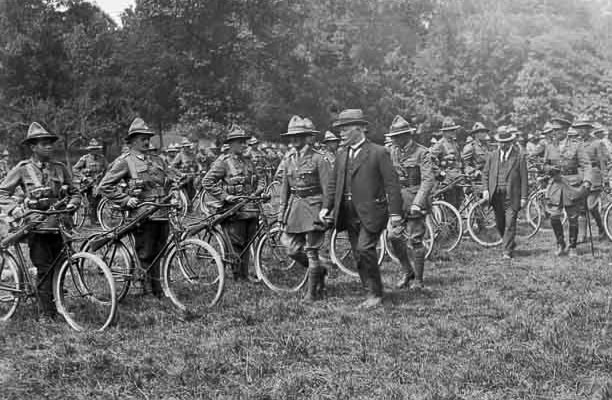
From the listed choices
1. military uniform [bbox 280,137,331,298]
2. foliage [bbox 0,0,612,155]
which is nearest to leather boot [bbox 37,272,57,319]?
military uniform [bbox 280,137,331,298]

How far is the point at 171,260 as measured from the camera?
256 inches

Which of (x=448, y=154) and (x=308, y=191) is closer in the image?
(x=308, y=191)

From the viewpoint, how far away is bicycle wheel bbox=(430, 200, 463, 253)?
1008cm

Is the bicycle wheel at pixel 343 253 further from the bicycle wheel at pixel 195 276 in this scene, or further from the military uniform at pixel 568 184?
the military uniform at pixel 568 184

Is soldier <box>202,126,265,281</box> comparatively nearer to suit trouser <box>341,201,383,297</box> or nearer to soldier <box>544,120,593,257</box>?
suit trouser <box>341,201,383,297</box>

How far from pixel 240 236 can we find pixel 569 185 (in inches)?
199

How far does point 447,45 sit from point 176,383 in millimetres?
32764

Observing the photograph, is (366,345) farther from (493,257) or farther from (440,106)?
(440,106)

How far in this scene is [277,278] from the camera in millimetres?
7906

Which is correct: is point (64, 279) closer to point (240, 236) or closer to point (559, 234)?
point (240, 236)

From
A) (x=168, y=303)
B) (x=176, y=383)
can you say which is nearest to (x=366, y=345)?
(x=176, y=383)

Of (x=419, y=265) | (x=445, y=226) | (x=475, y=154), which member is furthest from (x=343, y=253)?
(x=475, y=154)

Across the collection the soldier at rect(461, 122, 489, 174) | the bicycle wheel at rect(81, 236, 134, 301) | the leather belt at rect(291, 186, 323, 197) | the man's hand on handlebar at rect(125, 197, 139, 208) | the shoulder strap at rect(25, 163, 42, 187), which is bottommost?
the bicycle wheel at rect(81, 236, 134, 301)

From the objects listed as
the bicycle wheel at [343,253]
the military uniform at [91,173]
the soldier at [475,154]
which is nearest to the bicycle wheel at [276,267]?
the bicycle wheel at [343,253]
